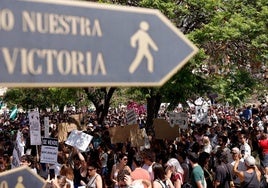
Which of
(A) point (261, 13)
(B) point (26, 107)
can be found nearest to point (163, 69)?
(A) point (261, 13)

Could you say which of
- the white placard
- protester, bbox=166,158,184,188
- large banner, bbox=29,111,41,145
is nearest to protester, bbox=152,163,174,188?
protester, bbox=166,158,184,188

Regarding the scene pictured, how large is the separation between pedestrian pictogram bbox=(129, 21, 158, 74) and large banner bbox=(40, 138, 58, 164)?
7901 millimetres

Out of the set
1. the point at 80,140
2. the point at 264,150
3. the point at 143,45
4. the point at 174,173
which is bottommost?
the point at 264,150

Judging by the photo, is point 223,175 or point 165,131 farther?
point 165,131

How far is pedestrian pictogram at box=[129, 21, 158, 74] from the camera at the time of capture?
2291mm

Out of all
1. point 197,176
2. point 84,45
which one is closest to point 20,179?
point 84,45

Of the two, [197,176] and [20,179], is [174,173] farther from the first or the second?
[20,179]

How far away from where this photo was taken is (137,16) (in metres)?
2.32

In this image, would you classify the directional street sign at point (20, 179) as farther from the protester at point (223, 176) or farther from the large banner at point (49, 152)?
the large banner at point (49, 152)

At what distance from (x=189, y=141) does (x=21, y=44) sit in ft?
39.8

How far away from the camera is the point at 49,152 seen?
10117 millimetres

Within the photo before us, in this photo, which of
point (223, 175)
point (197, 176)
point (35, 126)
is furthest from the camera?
point (35, 126)

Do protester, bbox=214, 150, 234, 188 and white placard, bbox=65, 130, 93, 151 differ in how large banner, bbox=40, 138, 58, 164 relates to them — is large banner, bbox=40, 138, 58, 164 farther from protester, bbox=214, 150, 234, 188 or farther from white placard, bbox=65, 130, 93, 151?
protester, bbox=214, 150, 234, 188

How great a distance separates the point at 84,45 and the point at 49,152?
8.19m
